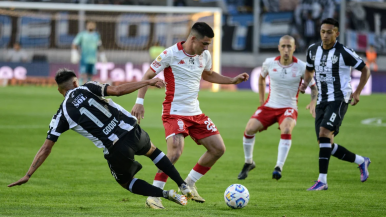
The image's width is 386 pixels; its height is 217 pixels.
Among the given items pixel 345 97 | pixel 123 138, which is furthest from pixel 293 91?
pixel 123 138

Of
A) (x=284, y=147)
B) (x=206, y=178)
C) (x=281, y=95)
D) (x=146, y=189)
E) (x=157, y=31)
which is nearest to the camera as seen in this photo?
(x=146, y=189)

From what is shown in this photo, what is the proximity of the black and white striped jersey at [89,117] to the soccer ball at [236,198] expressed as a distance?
1354 mm

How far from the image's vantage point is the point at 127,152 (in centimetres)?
585

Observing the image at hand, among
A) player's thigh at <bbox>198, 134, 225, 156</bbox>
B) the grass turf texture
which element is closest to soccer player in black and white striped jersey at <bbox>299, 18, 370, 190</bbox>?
the grass turf texture

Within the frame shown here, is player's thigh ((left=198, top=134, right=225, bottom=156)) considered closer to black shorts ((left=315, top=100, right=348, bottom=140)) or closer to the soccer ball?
the soccer ball

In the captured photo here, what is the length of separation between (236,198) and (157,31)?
26.8 metres

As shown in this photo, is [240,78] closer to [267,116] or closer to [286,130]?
[286,130]

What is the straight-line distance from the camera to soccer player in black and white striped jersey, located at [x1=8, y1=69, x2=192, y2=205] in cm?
565

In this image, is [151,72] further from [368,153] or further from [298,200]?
[368,153]

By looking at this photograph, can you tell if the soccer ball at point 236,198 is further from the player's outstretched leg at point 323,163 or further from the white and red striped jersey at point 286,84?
the white and red striped jersey at point 286,84

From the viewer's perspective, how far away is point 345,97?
8031 mm

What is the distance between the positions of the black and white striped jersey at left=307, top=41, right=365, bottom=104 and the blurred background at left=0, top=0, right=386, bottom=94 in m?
18.7

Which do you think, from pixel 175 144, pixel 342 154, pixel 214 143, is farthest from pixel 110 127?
pixel 342 154

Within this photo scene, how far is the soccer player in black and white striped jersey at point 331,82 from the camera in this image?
7.93 m
